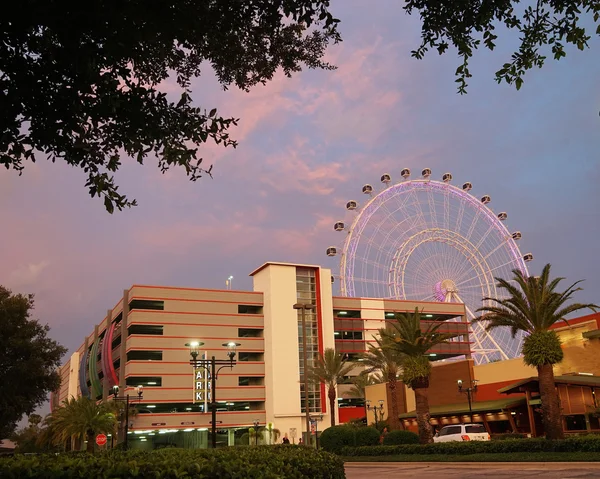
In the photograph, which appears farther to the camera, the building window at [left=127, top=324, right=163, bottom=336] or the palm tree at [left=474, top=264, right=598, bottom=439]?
the building window at [left=127, top=324, right=163, bottom=336]

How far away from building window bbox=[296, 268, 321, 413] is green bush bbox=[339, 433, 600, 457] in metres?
39.7

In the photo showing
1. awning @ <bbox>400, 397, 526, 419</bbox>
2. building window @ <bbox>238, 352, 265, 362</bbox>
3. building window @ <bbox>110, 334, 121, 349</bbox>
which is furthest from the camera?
building window @ <bbox>110, 334, 121, 349</bbox>

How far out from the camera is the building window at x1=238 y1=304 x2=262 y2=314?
3263 inches

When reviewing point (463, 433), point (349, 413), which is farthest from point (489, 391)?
point (349, 413)

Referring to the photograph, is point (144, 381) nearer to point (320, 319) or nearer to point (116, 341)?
point (116, 341)

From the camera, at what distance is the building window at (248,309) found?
272 feet

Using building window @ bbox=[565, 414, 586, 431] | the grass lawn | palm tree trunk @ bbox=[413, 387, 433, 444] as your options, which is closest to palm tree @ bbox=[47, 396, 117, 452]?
the grass lawn

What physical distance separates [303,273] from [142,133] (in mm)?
81040

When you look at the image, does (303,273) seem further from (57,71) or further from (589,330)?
(57,71)

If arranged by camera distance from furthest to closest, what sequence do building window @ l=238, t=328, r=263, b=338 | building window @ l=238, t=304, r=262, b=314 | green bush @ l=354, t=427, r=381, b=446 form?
building window @ l=238, t=304, r=262, b=314, building window @ l=238, t=328, r=263, b=338, green bush @ l=354, t=427, r=381, b=446

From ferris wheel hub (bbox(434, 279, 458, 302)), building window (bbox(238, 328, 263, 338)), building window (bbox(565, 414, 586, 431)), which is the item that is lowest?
building window (bbox(565, 414, 586, 431))

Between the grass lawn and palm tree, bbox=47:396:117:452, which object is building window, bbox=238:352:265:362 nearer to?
palm tree, bbox=47:396:117:452

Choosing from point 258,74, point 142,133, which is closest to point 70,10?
point 142,133

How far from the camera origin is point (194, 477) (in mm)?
8289
